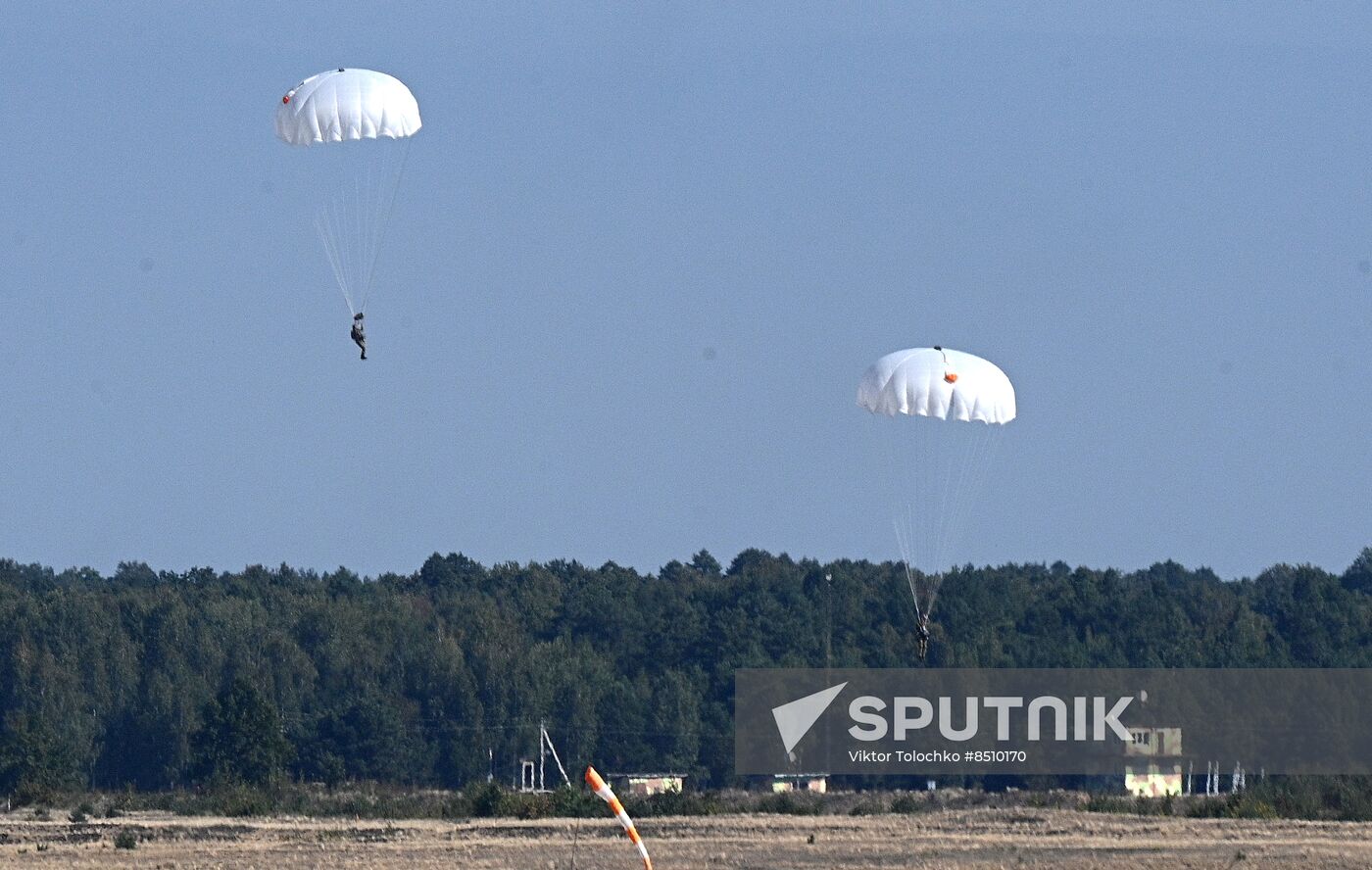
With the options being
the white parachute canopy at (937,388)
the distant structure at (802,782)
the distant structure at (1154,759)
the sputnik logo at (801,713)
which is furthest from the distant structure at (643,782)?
the white parachute canopy at (937,388)

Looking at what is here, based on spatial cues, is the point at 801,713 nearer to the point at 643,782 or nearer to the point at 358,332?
the point at 643,782

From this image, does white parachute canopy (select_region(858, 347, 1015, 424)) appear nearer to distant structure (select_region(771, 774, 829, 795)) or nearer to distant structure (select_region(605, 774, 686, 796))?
distant structure (select_region(605, 774, 686, 796))

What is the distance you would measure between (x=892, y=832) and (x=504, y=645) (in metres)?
65.7

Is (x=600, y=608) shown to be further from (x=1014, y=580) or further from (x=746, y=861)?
(x=746, y=861)

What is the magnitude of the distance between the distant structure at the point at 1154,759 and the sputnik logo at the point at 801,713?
48.7 feet

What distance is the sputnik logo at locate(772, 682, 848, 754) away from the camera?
97.4 metres

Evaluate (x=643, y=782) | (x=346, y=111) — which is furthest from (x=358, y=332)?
(x=643, y=782)

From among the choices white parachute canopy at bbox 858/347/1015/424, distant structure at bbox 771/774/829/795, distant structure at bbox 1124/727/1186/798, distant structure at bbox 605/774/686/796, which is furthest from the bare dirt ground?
distant structure at bbox 771/774/829/795

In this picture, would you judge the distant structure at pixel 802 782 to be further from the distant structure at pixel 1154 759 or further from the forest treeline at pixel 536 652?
the distant structure at pixel 1154 759

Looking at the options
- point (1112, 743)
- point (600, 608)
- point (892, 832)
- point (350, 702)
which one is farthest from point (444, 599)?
point (892, 832)

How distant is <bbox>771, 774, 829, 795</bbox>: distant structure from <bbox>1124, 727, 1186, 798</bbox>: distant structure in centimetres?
1126

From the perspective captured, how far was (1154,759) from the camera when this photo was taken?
285ft

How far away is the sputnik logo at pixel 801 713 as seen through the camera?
319 feet

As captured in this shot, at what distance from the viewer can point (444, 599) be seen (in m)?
128
